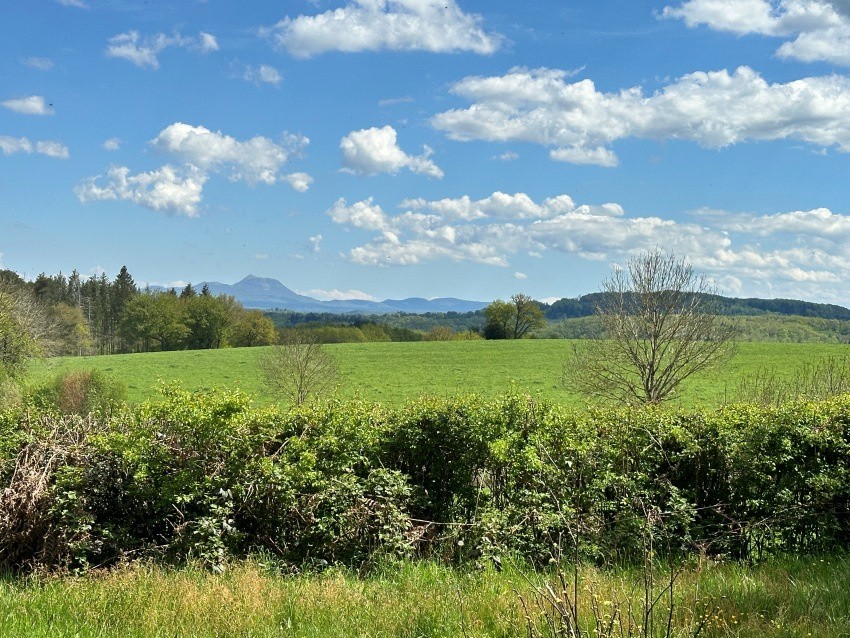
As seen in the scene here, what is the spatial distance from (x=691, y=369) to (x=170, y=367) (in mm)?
48059

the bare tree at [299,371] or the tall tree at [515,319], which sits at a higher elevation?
the tall tree at [515,319]

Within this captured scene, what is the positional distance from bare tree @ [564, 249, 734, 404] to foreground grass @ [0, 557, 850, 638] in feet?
58.4

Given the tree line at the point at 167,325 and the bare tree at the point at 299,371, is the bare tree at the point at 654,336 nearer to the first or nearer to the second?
the bare tree at the point at 299,371

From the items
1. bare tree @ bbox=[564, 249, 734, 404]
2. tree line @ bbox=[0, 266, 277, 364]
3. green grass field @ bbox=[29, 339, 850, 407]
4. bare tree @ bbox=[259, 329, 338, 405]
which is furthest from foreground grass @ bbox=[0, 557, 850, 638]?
tree line @ bbox=[0, 266, 277, 364]

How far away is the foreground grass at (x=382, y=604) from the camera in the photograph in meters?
4.71

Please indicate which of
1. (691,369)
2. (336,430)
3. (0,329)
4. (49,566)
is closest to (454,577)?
(336,430)

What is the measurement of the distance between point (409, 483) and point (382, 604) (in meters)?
2.30

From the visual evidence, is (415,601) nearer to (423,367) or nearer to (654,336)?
(654,336)

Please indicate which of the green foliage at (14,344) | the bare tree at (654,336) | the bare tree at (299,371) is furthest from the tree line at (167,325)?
the bare tree at (654,336)

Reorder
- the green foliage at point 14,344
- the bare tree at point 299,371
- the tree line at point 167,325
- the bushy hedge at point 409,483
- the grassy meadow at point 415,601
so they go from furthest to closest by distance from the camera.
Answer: the tree line at point 167,325, the green foliage at point 14,344, the bare tree at point 299,371, the bushy hedge at point 409,483, the grassy meadow at point 415,601

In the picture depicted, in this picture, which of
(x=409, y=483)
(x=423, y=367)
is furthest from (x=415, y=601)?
(x=423, y=367)

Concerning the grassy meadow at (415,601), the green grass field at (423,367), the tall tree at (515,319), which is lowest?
the green grass field at (423,367)

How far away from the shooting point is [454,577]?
6.00 m

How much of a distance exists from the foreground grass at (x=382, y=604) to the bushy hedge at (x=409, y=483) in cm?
69
